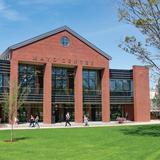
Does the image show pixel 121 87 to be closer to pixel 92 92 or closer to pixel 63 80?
pixel 92 92

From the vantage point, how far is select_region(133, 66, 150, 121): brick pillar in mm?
61500

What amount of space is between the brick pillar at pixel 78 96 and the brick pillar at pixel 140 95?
34.3 feet

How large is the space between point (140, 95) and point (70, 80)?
1264 cm

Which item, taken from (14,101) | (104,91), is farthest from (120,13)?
(104,91)

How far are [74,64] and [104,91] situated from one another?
659cm

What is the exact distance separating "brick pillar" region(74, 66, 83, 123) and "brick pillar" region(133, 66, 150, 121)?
34.3 ft

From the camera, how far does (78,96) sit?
55.7 m

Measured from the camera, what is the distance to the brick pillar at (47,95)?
52.4 m

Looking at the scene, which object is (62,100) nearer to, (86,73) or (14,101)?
(86,73)

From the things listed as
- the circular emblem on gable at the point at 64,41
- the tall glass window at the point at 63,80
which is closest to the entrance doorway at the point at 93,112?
the tall glass window at the point at 63,80

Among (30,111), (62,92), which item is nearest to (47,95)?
(62,92)

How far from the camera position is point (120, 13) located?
1148 inches

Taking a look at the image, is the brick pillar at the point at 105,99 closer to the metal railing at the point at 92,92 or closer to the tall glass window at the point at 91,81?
the metal railing at the point at 92,92

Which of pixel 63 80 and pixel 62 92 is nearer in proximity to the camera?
pixel 62 92
